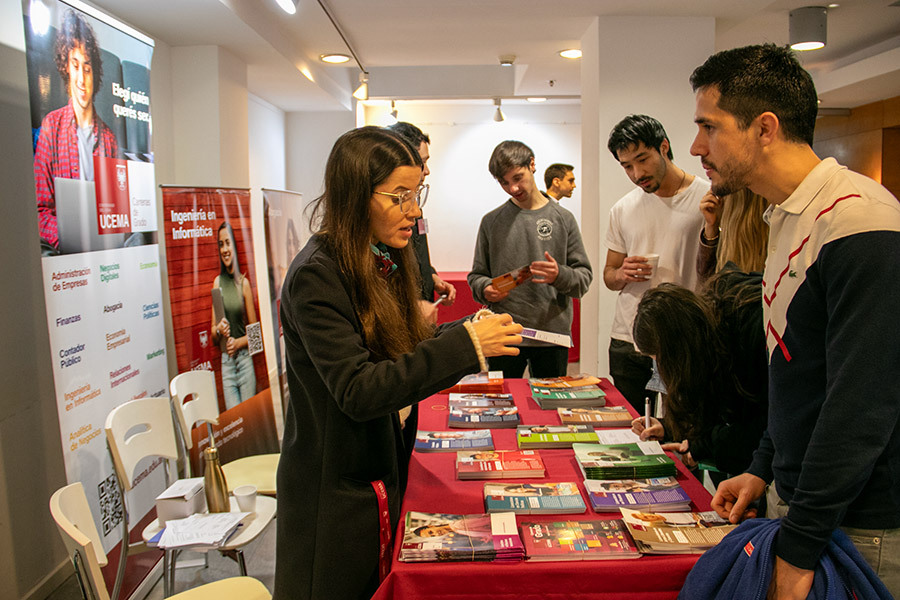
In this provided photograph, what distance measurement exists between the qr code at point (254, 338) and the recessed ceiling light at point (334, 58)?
3.05 meters

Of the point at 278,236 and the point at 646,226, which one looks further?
the point at 278,236

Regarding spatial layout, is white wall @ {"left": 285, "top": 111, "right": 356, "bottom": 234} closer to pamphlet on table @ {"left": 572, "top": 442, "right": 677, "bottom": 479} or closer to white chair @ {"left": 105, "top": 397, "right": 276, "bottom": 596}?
white chair @ {"left": 105, "top": 397, "right": 276, "bottom": 596}

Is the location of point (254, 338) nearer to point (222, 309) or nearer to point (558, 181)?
point (222, 309)

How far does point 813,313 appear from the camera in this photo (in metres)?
1.13

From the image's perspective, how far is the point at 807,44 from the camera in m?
4.79

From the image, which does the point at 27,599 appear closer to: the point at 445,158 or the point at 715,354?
the point at 715,354

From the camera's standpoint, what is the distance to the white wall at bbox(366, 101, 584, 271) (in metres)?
9.38

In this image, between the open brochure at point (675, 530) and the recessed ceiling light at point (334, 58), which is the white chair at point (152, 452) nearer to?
the open brochure at point (675, 530)

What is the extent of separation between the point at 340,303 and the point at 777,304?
854mm

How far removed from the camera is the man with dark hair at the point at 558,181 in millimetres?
6449

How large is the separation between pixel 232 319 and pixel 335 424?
2601mm

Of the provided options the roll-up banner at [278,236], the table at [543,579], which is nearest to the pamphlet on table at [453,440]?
the table at [543,579]

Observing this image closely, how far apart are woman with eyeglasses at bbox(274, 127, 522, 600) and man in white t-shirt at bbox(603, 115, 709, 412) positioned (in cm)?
153

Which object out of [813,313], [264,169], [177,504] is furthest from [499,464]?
[264,169]
